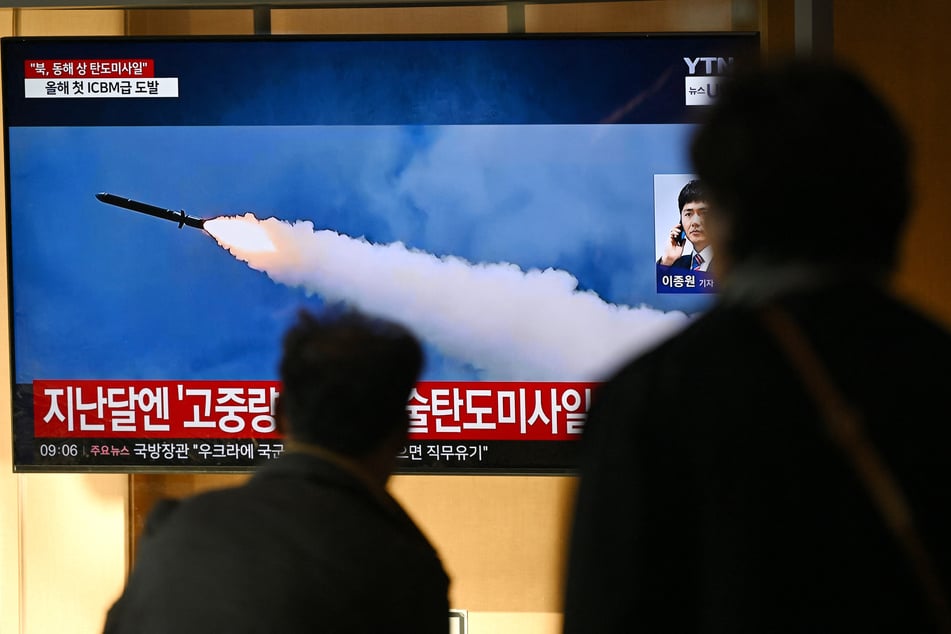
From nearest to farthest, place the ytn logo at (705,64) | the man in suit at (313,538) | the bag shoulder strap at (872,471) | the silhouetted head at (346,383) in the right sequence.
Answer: the bag shoulder strap at (872,471)
the man in suit at (313,538)
the silhouetted head at (346,383)
the ytn logo at (705,64)

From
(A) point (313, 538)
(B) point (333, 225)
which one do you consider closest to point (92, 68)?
(B) point (333, 225)

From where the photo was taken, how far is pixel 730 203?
0.93 meters

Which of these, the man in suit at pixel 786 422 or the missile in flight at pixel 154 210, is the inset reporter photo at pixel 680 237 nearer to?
the missile in flight at pixel 154 210

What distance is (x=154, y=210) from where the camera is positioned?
9.32 ft

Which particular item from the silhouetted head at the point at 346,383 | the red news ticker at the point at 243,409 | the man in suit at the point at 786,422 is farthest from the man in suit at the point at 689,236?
the man in suit at the point at 786,422

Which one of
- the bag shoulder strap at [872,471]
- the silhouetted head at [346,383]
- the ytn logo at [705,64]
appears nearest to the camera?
the bag shoulder strap at [872,471]

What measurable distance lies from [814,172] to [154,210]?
220cm

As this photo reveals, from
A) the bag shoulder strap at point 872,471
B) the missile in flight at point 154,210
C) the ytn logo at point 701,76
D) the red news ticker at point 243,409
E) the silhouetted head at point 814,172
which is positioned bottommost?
the red news ticker at point 243,409

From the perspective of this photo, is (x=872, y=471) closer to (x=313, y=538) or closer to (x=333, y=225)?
(x=313, y=538)

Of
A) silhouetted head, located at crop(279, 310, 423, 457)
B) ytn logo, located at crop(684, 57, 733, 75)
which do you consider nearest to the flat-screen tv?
ytn logo, located at crop(684, 57, 733, 75)

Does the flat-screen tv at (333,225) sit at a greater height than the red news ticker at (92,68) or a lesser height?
lesser

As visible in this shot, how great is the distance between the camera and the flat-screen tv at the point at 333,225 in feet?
9.06

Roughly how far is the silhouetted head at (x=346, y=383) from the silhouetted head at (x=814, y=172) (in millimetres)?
609

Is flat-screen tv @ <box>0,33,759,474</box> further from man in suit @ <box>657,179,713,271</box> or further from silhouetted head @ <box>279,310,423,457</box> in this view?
silhouetted head @ <box>279,310,423,457</box>
